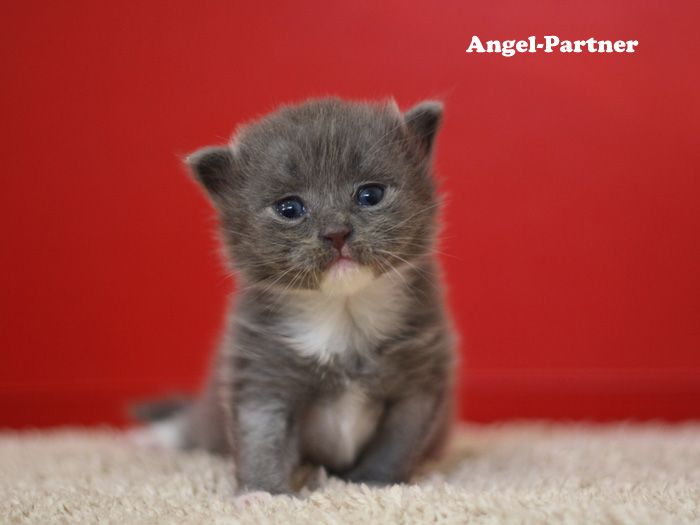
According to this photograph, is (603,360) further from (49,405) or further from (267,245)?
(49,405)

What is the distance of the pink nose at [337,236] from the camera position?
5.10 feet

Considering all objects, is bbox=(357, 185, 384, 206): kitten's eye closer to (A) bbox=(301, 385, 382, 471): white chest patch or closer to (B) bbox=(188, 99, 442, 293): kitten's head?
(B) bbox=(188, 99, 442, 293): kitten's head

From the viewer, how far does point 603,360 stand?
2824mm

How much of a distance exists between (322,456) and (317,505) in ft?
1.10

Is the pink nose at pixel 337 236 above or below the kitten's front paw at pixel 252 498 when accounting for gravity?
above

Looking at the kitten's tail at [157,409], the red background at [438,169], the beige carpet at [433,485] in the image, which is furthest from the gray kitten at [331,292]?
the kitten's tail at [157,409]

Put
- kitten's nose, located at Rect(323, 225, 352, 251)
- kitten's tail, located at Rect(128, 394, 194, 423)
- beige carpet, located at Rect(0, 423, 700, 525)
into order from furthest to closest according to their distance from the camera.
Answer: kitten's tail, located at Rect(128, 394, 194, 423) → kitten's nose, located at Rect(323, 225, 352, 251) → beige carpet, located at Rect(0, 423, 700, 525)

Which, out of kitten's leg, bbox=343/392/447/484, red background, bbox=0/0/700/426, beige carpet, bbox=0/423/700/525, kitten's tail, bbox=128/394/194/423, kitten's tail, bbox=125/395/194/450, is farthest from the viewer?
kitten's tail, bbox=128/394/194/423

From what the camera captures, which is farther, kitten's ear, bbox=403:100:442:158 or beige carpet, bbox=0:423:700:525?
kitten's ear, bbox=403:100:442:158

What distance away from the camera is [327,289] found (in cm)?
164

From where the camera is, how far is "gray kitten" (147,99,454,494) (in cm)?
163

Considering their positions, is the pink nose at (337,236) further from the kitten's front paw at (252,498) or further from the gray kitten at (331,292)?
the kitten's front paw at (252,498)

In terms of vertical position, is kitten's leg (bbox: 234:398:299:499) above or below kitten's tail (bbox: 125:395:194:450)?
above

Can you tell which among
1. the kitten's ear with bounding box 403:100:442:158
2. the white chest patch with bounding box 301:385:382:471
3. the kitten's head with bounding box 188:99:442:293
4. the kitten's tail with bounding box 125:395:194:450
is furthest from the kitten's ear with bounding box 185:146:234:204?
the kitten's tail with bounding box 125:395:194:450
